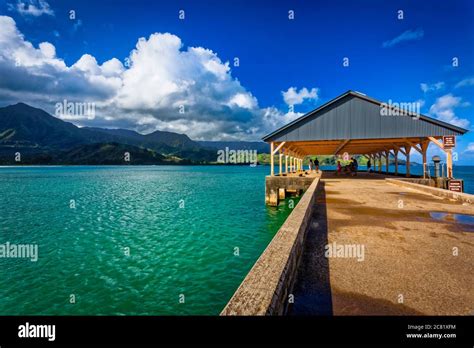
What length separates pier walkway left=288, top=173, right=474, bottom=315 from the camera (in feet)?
10.3

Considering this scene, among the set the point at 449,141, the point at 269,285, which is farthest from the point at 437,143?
the point at 269,285

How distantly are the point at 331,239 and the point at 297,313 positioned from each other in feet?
10.2

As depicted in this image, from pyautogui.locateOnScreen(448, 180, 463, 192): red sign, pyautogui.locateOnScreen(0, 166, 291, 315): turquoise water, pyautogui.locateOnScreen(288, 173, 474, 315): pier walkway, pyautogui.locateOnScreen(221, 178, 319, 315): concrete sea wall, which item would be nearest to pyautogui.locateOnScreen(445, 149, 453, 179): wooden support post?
pyautogui.locateOnScreen(448, 180, 463, 192): red sign

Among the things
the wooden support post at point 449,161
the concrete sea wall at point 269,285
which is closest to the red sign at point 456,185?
the wooden support post at point 449,161

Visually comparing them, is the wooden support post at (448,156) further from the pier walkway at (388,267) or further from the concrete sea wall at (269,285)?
the concrete sea wall at (269,285)

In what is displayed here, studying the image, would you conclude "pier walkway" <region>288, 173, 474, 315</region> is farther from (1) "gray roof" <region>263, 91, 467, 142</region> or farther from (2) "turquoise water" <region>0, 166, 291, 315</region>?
(1) "gray roof" <region>263, 91, 467, 142</region>

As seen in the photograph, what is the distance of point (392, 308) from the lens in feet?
9.98

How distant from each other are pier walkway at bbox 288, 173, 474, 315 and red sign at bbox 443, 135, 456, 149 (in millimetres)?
12544

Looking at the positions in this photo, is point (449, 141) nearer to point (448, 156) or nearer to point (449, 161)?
point (448, 156)

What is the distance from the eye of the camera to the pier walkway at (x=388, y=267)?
10.3 ft

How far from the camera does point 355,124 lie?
18688mm

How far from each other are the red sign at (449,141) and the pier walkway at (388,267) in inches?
494
